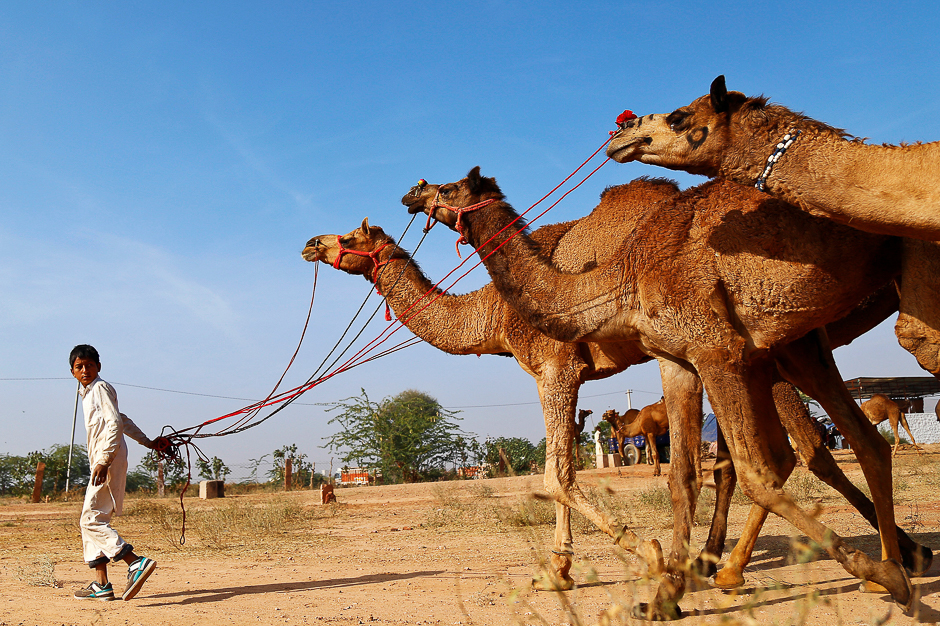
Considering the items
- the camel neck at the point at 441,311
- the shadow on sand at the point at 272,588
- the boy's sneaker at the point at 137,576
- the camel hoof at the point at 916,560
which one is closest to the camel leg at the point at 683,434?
the camel hoof at the point at 916,560

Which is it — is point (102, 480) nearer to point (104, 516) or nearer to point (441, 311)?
point (104, 516)

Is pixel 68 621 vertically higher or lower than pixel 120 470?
lower

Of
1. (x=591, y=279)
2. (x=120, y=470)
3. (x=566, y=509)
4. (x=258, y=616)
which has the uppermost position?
(x=591, y=279)

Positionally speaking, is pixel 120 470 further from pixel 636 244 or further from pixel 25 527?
pixel 25 527

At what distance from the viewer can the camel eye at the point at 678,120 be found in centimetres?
491

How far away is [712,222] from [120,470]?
208 inches

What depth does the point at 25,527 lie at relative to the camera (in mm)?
14648

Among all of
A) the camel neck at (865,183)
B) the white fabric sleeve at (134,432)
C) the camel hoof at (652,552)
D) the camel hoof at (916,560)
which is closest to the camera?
the camel neck at (865,183)

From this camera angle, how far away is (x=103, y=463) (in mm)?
5996

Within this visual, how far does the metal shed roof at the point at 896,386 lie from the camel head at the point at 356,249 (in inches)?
1307

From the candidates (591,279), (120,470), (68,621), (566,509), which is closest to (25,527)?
(120,470)

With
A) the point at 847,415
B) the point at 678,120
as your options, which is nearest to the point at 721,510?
the point at 847,415

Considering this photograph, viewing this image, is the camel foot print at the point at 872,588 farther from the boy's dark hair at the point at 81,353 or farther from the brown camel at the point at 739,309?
the boy's dark hair at the point at 81,353

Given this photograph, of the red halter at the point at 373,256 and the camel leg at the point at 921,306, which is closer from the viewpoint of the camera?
the camel leg at the point at 921,306
